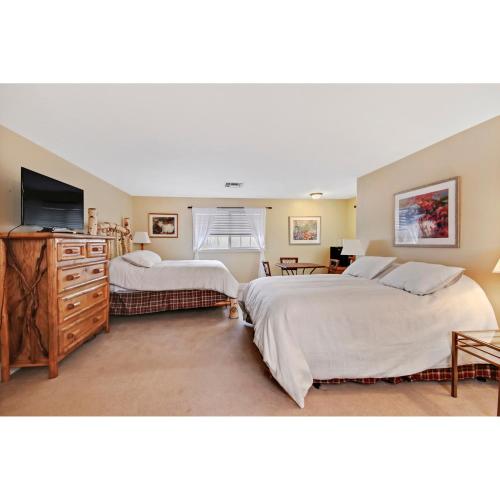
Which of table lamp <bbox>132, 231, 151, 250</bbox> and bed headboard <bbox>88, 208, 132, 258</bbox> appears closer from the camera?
bed headboard <bbox>88, 208, 132, 258</bbox>

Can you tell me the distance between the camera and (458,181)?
242 cm

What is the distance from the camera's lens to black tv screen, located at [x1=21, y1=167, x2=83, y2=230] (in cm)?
212

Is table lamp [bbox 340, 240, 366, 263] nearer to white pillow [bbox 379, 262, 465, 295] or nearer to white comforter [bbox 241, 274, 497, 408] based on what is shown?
white pillow [bbox 379, 262, 465, 295]

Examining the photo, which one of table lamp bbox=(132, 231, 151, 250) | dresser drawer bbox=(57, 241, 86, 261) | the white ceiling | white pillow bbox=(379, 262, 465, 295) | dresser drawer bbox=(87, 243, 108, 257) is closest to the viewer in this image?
the white ceiling

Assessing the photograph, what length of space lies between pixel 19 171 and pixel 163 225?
11.4 feet

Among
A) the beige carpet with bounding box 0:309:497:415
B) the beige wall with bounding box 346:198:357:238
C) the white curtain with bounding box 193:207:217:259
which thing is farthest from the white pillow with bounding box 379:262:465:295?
the white curtain with bounding box 193:207:217:259

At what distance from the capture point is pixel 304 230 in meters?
6.29

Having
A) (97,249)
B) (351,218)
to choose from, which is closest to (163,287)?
(97,249)

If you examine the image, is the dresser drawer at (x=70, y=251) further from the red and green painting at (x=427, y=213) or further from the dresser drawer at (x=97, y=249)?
the red and green painting at (x=427, y=213)

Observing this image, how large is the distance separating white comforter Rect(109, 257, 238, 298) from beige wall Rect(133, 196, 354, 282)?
2.28 metres

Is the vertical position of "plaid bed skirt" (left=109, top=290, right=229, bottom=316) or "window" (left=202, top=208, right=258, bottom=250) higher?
"window" (left=202, top=208, right=258, bottom=250)

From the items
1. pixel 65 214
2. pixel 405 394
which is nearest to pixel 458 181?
pixel 405 394
